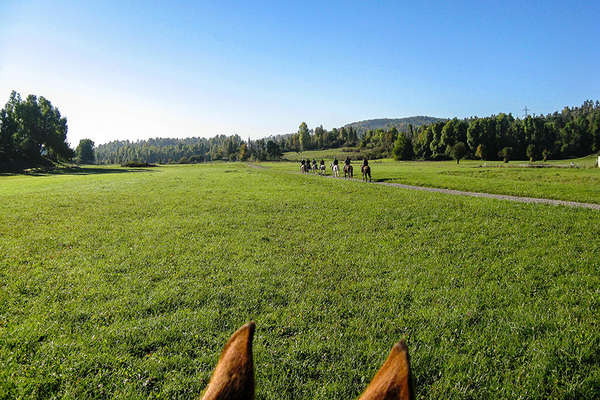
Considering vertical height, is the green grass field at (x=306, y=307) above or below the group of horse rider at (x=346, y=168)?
below

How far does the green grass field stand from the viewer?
11.3 ft

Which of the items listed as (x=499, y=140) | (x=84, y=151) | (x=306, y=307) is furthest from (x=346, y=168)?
(x=84, y=151)

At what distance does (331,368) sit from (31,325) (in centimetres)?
444

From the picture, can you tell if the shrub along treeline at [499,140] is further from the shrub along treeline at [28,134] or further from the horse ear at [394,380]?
the horse ear at [394,380]

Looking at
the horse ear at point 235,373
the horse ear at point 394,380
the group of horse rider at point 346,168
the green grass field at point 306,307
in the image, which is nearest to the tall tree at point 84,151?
the group of horse rider at point 346,168

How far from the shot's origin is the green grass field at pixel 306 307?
11.3 ft

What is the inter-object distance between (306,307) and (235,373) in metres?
4.18

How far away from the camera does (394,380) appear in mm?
834

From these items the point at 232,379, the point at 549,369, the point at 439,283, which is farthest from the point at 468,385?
the point at 232,379

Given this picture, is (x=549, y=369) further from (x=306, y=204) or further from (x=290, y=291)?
(x=306, y=204)

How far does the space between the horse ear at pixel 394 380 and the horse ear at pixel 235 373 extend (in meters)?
0.38

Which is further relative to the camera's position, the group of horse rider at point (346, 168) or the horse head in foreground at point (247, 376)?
the group of horse rider at point (346, 168)

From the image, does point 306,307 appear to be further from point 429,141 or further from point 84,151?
point 84,151

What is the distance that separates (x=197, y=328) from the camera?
14.3 ft
